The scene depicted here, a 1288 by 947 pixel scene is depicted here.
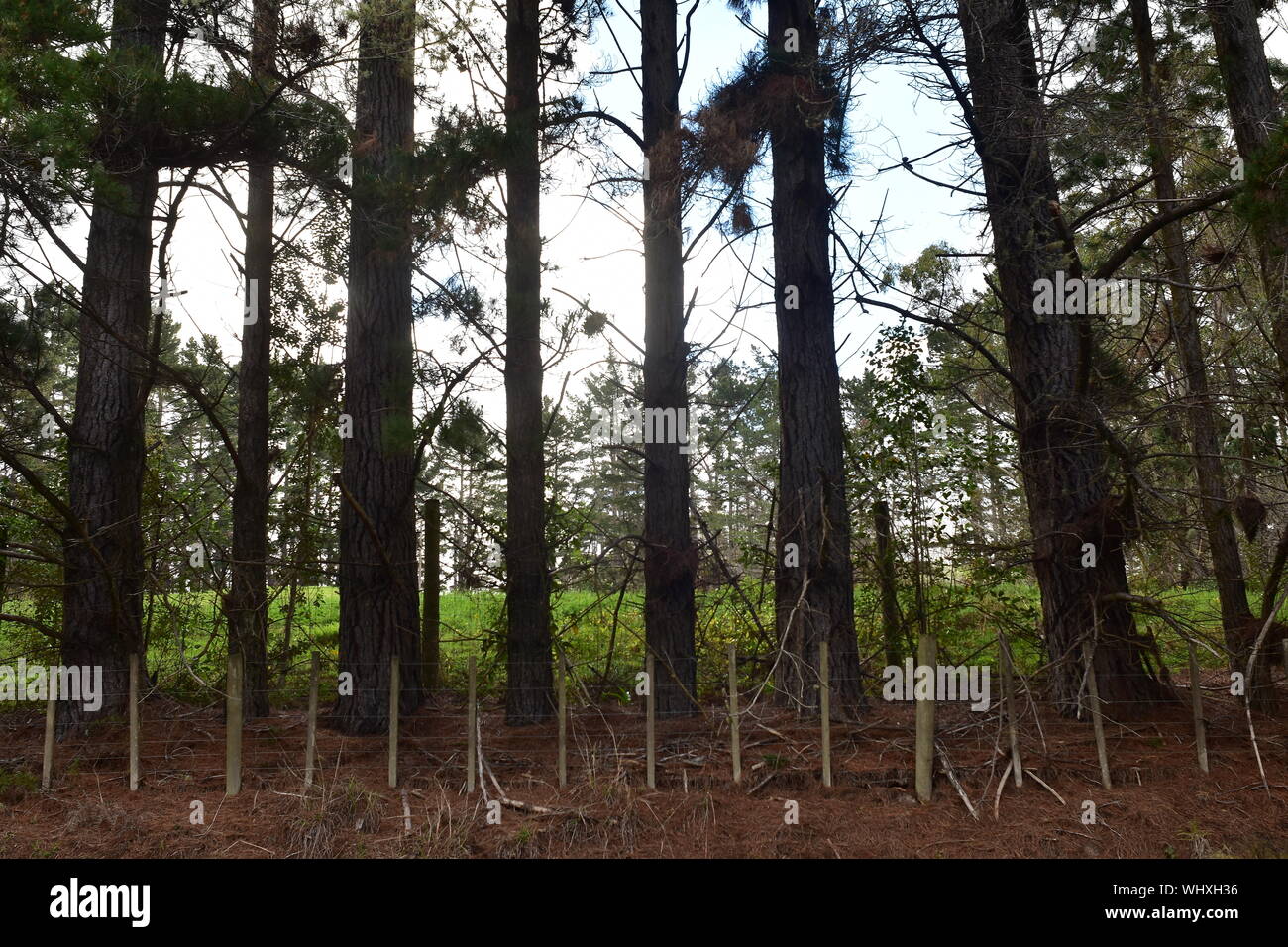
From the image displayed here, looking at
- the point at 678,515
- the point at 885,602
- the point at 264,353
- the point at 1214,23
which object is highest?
the point at 1214,23

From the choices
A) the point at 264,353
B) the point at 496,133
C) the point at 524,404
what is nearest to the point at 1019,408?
the point at 524,404

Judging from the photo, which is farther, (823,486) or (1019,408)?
(1019,408)

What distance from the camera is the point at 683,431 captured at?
8828mm

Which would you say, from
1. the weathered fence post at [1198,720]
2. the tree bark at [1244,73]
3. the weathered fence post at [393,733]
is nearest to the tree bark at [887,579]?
the weathered fence post at [1198,720]

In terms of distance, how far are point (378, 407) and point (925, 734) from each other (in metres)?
5.65

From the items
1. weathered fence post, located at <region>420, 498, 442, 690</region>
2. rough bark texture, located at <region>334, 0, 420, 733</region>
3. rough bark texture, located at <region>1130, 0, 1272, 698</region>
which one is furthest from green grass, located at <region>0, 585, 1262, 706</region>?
rough bark texture, located at <region>334, 0, 420, 733</region>

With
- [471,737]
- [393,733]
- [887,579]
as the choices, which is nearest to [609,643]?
[887,579]

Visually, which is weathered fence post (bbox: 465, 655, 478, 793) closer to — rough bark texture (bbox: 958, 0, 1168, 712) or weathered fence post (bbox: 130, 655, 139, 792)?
weathered fence post (bbox: 130, 655, 139, 792)

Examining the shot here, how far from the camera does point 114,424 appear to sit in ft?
27.4

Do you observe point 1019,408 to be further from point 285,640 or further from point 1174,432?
point 285,640

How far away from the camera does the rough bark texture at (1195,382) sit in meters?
8.16

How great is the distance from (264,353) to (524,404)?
10.4 ft

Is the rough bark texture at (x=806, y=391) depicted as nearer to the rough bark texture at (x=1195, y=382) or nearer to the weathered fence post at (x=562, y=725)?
the weathered fence post at (x=562, y=725)

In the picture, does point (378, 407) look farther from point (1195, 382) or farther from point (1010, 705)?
point (1195, 382)
